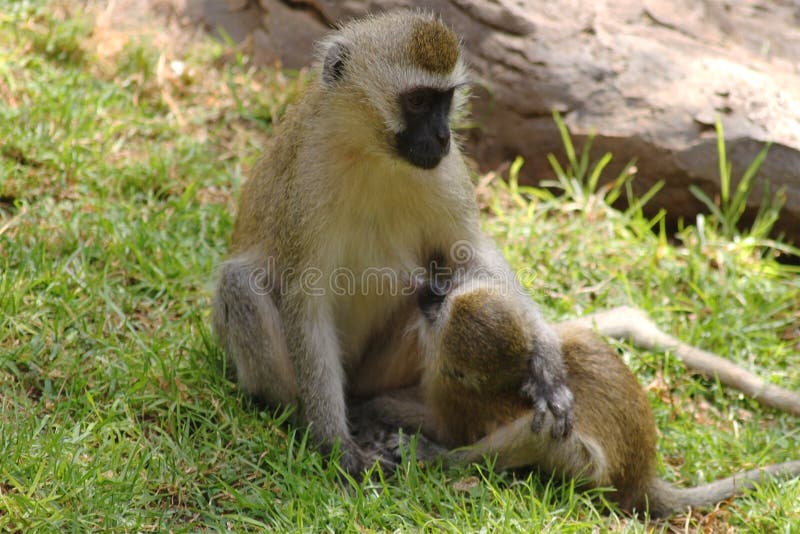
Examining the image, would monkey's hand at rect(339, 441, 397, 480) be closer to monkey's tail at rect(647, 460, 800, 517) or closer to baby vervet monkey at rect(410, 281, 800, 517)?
baby vervet monkey at rect(410, 281, 800, 517)

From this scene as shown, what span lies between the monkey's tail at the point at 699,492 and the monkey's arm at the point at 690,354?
76 centimetres

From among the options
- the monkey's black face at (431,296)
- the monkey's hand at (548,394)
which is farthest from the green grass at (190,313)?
the monkey's black face at (431,296)

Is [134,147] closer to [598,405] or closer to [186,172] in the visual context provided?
[186,172]

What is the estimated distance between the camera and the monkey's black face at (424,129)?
4.84 metres

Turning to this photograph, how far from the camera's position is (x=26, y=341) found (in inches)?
206

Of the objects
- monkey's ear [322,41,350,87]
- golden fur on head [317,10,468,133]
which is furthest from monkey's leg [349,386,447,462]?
monkey's ear [322,41,350,87]

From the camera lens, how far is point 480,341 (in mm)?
4797

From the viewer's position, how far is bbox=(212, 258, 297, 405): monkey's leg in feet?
16.9

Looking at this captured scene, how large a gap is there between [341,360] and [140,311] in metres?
1.42

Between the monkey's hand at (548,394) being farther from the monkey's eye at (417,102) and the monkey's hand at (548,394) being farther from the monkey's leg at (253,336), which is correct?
the monkey's eye at (417,102)

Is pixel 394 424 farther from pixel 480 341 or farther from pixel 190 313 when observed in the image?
pixel 190 313

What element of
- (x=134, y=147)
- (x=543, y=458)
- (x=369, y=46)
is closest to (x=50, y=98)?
(x=134, y=147)

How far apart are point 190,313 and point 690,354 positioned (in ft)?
10.8

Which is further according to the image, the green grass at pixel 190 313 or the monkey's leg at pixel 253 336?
the monkey's leg at pixel 253 336
